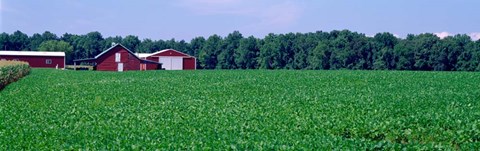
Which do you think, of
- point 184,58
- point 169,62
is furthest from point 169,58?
point 184,58

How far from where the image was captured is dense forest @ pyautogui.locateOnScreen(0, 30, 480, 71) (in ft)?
275

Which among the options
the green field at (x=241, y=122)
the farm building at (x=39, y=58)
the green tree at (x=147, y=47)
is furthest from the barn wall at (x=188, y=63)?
the green field at (x=241, y=122)

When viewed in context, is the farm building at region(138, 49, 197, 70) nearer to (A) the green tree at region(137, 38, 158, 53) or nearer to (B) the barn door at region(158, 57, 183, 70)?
(B) the barn door at region(158, 57, 183, 70)

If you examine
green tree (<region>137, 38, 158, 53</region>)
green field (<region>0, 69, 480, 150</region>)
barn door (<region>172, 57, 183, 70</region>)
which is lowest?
green field (<region>0, 69, 480, 150</region>)

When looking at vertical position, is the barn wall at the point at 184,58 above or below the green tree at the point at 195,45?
below

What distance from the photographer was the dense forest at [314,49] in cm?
8394

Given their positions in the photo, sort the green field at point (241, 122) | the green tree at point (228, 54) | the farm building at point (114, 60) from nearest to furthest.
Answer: the green field at point (241, 122)
the farm building at point (114, 60)
the green tree at point (228, 54)

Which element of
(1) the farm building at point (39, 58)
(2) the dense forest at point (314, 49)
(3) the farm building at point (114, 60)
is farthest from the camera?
(1) the farm building at point (39, 58)

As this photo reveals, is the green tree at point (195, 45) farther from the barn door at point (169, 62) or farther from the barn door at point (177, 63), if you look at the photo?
the barn door at point (169, 62)

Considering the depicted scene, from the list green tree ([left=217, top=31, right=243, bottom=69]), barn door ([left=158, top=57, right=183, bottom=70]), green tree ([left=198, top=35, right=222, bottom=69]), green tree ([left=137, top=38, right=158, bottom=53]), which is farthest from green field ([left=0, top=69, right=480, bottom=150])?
green tree ([left=137, top=38, right=158, bottom=53])

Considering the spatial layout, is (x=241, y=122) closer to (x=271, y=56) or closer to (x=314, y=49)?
(x=314, y=49)

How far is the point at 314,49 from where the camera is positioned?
99438mm

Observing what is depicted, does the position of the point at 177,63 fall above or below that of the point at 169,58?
below

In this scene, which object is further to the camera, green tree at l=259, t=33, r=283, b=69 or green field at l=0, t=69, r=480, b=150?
green tree at l=259, t=33, r=283, b=69
